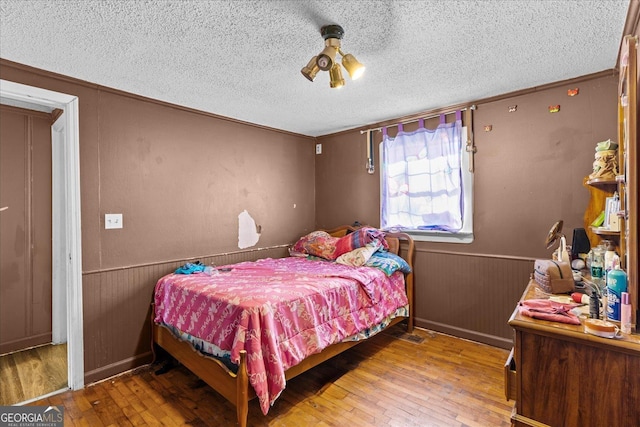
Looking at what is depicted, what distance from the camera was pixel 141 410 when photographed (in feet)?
6.82

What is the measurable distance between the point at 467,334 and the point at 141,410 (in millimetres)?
2822

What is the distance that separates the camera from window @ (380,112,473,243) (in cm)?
312

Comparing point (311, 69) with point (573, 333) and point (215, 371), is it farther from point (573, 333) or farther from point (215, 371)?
point (215, 371)

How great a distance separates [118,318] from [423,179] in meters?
3.14

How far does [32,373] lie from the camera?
259 centimetres

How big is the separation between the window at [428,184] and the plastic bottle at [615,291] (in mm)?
1816


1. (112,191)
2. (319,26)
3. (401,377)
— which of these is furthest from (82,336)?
(319,26)

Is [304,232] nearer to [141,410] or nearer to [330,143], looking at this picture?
[330,143]

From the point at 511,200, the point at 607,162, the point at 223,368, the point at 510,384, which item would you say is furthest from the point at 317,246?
the point at 607,162

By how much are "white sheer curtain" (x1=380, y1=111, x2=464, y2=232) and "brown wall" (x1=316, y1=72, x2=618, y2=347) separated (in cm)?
16

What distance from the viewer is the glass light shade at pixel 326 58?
174cm

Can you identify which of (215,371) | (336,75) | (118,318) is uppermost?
(336,75)

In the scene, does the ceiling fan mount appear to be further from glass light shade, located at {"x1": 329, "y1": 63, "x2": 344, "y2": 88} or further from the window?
the window

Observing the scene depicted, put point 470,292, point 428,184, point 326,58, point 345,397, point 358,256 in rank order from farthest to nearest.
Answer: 1. point 428,184
2. point 358,256
3. point 470,292
4. point 345,397
5. point 326,58
